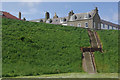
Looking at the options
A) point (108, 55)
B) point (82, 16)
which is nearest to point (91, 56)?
point (108, 55)

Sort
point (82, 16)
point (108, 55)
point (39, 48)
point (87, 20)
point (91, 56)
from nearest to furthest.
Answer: point (39, 48), point (91, 56), point (108, 55), point (87, 20), point (82, 16)

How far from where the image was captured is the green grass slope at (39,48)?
23797mm

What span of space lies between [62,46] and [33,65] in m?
7.58

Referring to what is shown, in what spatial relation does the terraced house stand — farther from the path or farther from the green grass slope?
the green grass slope

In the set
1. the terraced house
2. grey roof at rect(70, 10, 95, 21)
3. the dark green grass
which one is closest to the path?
the dark green grass

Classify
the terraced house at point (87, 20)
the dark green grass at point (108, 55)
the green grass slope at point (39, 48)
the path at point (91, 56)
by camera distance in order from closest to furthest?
the green grass slope at point (39, 48), the path at point (91, 56), the dark green grass at point (108, 55), the terraced house at point (87, 20)

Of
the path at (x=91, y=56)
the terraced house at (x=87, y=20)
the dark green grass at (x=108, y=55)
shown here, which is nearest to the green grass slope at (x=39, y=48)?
the path at (x=91, y=56)

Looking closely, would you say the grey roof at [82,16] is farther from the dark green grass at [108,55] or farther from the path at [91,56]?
the path at [91,56]

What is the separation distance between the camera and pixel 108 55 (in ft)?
97.7

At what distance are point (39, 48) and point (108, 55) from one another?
10.9 metres

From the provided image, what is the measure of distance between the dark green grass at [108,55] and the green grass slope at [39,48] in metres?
2.87

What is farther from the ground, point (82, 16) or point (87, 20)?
point (82, 16)

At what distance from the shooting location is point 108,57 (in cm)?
2909

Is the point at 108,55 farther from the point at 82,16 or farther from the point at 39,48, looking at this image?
the point at 82,16
